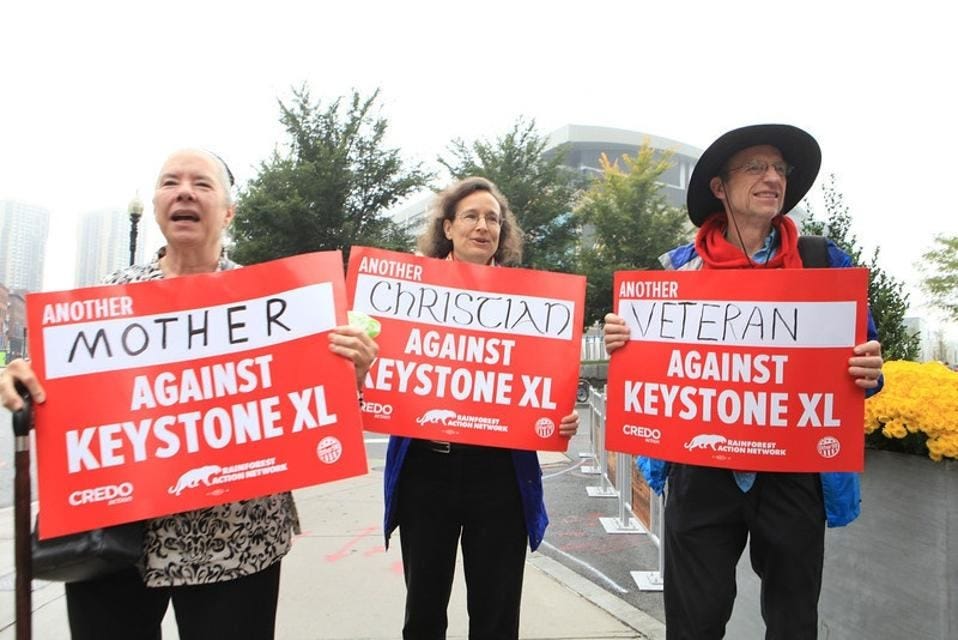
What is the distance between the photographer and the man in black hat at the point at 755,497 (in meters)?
1.86

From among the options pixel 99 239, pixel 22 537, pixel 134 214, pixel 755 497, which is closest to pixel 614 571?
pixel 755 497

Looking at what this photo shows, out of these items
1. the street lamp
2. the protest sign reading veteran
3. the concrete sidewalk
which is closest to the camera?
the protest sign reading veteran

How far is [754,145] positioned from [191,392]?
1.99 m

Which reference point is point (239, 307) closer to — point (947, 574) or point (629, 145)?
point (947, 574)

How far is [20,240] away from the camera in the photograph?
3591 centimetres

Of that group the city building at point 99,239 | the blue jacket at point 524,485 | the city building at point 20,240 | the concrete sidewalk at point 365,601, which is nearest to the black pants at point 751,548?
the blue jacket at point 524,485

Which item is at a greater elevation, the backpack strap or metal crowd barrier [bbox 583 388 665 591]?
Answer: the backpack strap

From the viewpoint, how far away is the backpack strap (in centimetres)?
204

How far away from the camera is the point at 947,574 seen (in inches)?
83.3

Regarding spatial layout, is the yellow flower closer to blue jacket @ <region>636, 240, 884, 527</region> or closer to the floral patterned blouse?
blue jacket @ <region>636, 240, 884, 527</region>

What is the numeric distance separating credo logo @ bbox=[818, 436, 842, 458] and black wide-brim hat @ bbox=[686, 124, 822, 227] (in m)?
0.83

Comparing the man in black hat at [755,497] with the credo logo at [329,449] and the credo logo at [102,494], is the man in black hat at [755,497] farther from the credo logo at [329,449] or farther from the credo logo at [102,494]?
the credo logo at [102,494]

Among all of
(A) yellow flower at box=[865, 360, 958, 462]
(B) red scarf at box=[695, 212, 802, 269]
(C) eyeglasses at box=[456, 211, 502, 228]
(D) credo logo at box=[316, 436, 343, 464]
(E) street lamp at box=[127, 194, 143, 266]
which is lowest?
(D) credo logo at box=[316, 436, 343, 464]

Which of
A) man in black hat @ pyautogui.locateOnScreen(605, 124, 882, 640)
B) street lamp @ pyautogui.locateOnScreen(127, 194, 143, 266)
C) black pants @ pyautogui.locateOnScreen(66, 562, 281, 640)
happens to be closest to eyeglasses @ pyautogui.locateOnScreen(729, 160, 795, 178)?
man in black hat @ pyautogui.locateOnScreen(605, 124, 882, 640)
